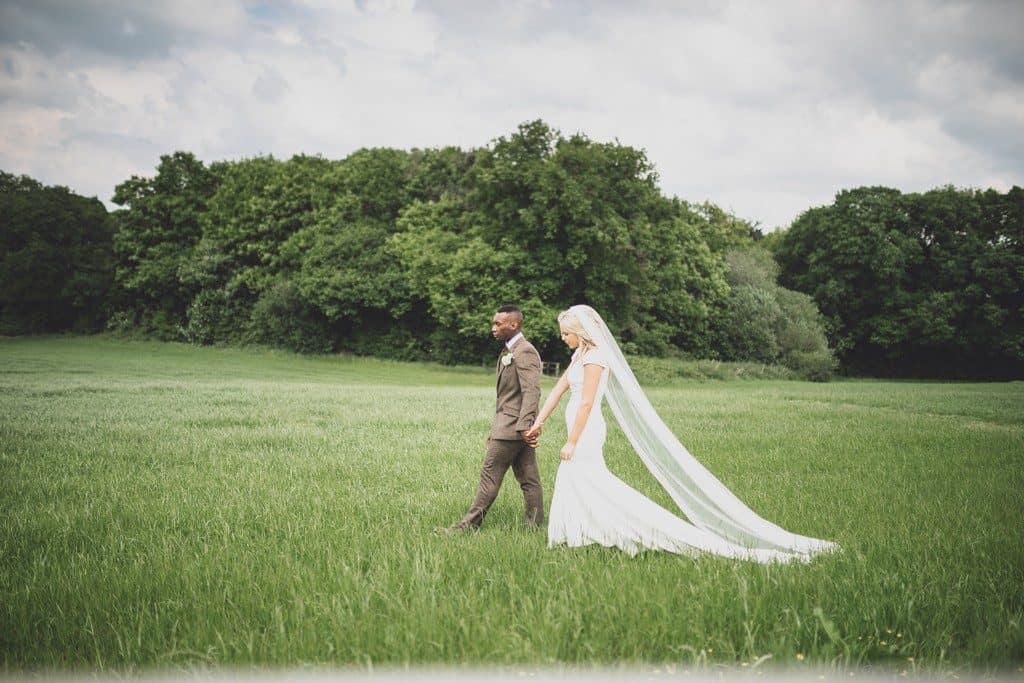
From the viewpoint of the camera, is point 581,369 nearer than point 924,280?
→ Yes

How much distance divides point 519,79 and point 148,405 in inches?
1477

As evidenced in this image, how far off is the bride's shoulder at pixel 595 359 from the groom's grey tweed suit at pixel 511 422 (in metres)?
0.53

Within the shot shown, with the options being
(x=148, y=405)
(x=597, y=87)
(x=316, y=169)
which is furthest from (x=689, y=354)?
(x=148, y=405)

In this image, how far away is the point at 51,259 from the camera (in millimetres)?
61312

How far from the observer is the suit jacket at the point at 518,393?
633cm

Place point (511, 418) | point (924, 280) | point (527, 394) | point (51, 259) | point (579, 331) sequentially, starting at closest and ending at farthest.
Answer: point (579, 331), point (527, 394), point (511, 418), point (924, 280), point (51, 259)

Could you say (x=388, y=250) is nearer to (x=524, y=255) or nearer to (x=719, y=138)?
(x=524, y=255)

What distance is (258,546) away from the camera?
5680 millimetres

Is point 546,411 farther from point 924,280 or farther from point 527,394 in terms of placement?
point 924,280

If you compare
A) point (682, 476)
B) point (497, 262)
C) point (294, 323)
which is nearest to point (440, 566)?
point (682, 476)

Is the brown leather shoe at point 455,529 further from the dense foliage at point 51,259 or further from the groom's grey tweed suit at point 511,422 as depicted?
the dense foliage at point 51,259

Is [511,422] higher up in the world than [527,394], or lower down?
lower down

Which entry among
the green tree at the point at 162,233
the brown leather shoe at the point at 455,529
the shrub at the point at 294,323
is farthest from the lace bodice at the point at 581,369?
the green tree at the point at 162,233

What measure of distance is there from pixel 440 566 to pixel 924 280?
223 ft
